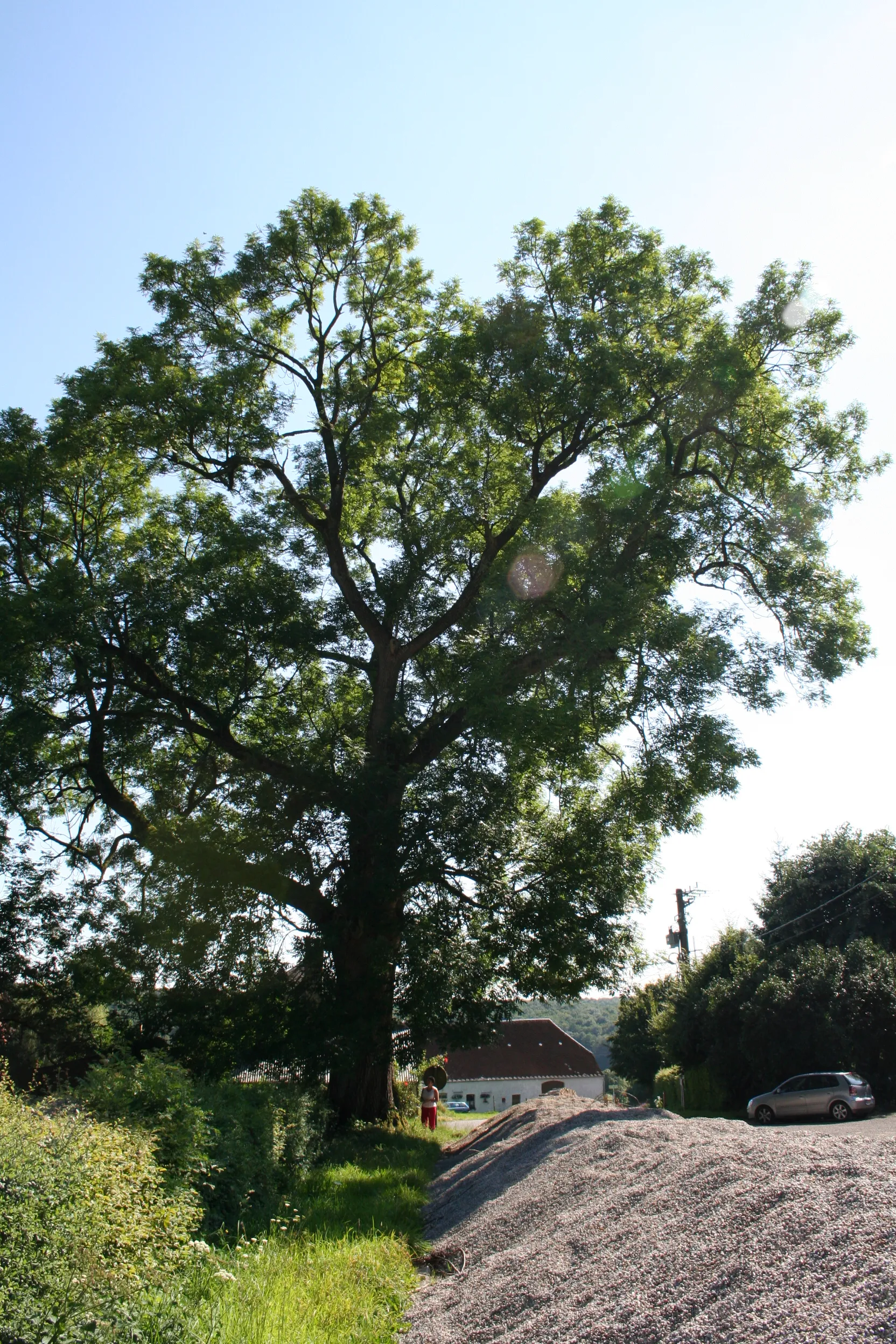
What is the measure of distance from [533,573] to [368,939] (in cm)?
783

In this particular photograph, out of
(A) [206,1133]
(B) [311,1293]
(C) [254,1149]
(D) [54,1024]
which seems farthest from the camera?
(D) [54,1024]

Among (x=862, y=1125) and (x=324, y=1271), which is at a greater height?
(x=324, y=1271)

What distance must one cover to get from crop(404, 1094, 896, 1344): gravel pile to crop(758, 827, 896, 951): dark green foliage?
2215 cm

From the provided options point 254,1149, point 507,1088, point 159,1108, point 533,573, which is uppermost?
point 533,573

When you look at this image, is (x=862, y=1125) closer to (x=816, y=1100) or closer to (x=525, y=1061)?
(x=816, y=1100)

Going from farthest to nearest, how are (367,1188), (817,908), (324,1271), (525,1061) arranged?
1. (525,1061)
2. (817,908)
3. (367,1188)
4. (324,1271)

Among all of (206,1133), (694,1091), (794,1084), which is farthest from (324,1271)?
(694,1091)


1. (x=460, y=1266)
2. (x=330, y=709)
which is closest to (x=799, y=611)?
(x=330, y=709)

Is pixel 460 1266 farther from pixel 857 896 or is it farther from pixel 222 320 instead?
pixel 857 896

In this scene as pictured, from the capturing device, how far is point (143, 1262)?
557cm

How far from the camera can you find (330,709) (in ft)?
72.6

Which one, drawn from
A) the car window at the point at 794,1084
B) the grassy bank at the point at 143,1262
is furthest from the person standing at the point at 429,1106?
the grassy bank at the point at 143,1262

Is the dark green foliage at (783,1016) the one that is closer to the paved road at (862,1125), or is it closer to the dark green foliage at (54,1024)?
the paved road at (862,1125)

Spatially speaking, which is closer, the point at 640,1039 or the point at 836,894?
the point at 836,894
